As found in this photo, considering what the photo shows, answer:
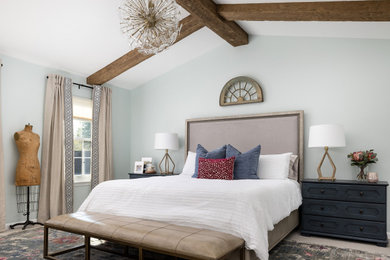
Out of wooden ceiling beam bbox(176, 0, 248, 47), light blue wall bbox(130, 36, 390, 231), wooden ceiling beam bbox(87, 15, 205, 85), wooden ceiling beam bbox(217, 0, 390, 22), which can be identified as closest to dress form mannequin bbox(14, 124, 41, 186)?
wooden ceiling beam bbox(87, 15, 205, 85)

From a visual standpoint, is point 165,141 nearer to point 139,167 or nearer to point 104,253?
point 139,167

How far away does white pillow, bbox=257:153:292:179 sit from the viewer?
398 cm

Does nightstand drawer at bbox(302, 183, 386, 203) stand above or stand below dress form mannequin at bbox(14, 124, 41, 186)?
below

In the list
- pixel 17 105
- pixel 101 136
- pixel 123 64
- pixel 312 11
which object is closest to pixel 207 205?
pixel 312 11

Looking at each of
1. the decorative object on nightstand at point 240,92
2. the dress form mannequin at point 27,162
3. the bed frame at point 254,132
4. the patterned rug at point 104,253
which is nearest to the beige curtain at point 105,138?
the dress form mannequin at point 27,162

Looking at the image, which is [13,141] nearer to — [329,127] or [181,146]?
[181,146]

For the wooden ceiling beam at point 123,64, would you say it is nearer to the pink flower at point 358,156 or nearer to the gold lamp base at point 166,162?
the gold lamp base at point 166,162

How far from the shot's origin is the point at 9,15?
11.6ft

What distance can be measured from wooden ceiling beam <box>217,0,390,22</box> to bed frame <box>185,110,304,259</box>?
1398 millimetres

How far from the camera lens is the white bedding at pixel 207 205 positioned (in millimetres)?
2443

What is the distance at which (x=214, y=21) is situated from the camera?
3.93 metres

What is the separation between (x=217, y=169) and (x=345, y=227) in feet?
5.22

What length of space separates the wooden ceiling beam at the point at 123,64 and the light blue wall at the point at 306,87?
0.93m

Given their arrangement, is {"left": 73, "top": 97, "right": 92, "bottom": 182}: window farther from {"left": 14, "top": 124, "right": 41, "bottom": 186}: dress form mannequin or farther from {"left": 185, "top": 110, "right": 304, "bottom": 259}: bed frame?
{"left": 185, "top": 110, "right": 304, "bottom": 259}: bed frame
